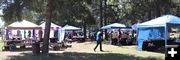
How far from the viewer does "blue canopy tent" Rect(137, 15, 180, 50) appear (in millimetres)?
23391

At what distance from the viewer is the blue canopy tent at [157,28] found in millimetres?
23391

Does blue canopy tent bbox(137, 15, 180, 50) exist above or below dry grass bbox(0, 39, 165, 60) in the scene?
above

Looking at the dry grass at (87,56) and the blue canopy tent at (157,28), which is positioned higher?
the blue canopy tent at (157,28)

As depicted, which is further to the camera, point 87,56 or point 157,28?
point 157,28

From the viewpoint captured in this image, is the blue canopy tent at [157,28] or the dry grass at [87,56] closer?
the dry grass at [87,56]

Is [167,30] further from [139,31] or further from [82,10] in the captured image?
[82,10]

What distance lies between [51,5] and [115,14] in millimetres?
43881

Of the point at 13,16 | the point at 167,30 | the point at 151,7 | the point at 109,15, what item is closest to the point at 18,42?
the point at 13,16

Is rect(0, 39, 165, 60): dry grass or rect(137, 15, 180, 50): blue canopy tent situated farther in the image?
rect(137, 15, 180, 50): blue canopy tent

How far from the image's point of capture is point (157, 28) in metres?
25.5

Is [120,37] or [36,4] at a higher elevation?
[36,4]

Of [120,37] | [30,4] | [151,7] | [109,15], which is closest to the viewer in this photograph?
[30,4]

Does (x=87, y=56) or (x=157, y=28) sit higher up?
(x=157, y=28)

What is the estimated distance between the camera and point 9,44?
1083 inches
